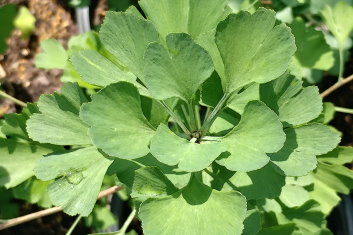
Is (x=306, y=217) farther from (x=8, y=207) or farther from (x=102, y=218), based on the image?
(x=8, y=207)

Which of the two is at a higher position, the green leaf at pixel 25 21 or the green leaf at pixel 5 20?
the green leaf at pixel 5 20

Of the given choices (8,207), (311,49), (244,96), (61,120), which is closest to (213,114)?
(244,96)

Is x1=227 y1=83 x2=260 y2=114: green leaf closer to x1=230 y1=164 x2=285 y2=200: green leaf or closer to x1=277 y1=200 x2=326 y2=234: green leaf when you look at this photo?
x1=230 y1=164 x2=285 y2=200: green leaf

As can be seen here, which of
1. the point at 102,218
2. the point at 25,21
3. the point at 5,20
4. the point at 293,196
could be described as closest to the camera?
the point at 293,196

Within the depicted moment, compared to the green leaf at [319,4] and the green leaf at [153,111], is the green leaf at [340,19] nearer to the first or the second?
the green leaf at [319,4]

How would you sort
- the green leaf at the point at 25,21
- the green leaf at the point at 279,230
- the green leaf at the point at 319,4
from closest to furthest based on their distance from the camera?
the green leaf at the point at 279,230 < the green leaf at the point at 319,4 < the green leaf at the point at 25,21

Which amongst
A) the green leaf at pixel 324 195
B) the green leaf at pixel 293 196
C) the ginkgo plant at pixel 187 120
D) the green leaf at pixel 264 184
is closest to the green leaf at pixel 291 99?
the ginkgo plant at pixel 187 120

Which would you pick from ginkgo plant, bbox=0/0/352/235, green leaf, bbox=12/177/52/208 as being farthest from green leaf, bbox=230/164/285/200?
green leaf, bbox=12/177/52/208
